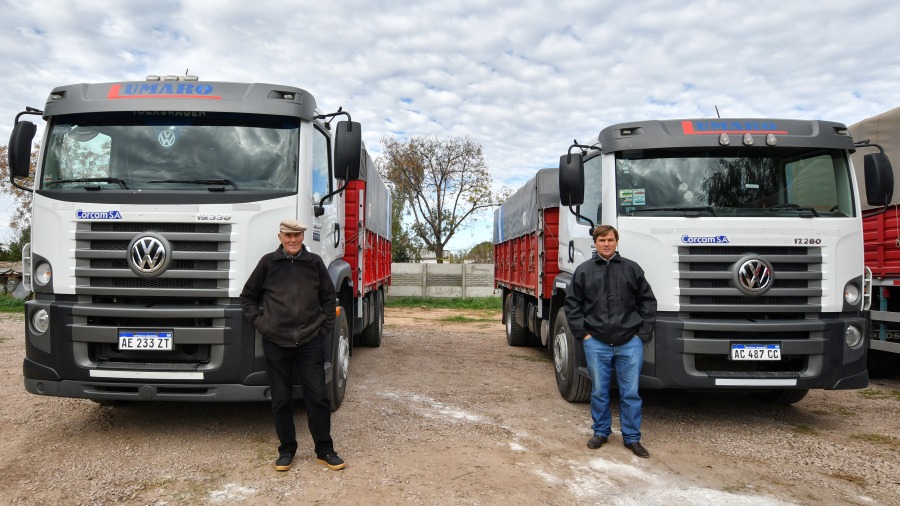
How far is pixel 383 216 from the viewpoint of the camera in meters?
9.97

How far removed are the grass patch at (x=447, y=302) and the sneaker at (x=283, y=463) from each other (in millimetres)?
15730

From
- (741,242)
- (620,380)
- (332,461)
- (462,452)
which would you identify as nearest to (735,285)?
(741,242)

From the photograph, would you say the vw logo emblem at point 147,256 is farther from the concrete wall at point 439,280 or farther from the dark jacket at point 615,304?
the concrete wall at point 439,280

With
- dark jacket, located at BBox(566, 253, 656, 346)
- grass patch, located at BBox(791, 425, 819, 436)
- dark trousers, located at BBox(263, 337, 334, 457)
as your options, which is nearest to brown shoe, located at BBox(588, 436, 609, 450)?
dark jacket, located at BBox(566, 253, 656, 346)

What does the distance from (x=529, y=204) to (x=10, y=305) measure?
1716cm

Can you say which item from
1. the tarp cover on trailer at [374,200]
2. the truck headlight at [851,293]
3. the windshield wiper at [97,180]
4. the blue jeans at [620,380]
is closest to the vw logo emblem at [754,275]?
the truck headlight at [851,293]

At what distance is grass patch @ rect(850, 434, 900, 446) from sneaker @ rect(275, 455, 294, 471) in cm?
461

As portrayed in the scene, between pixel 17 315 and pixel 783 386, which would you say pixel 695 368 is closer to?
pixel 783 386

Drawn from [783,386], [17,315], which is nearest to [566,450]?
[783,386]

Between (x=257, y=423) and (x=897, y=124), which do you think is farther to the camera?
(x=897, y=124)

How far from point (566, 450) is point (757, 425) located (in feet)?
6.67

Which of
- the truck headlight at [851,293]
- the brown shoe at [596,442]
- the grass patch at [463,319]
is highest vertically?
the truck headlight at [851,293]

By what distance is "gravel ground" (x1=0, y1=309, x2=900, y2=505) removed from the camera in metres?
3.74

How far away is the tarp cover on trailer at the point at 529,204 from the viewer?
7742mm
